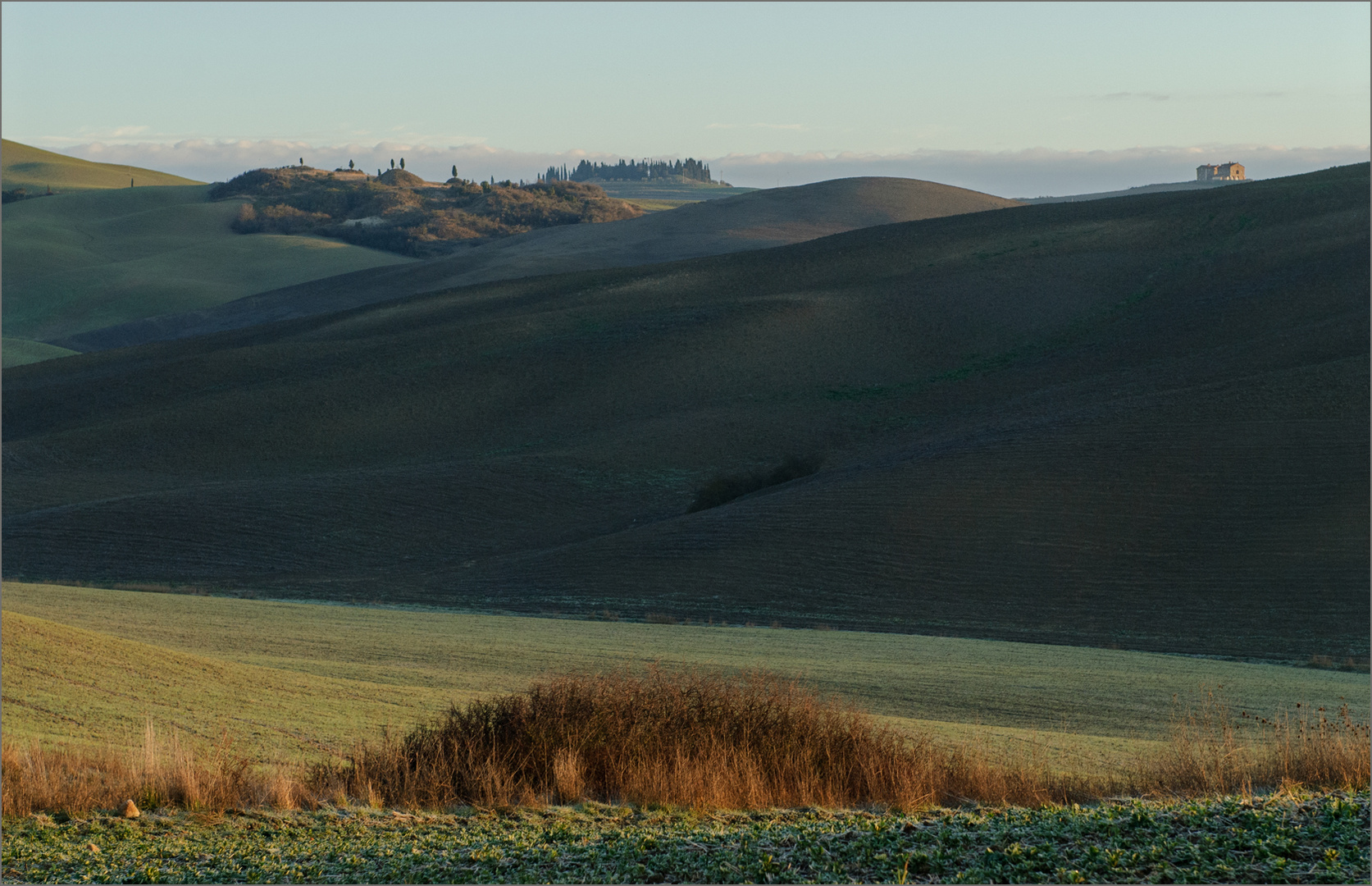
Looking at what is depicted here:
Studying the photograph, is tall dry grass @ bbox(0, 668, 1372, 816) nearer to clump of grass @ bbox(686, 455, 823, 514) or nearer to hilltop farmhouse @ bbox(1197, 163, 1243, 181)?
clump of grass @ bbox(686, 455, 823, 514)

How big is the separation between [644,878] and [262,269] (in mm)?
143629

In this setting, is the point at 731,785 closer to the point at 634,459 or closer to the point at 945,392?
the point at 634,459

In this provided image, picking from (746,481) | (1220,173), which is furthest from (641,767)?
(1220,173)

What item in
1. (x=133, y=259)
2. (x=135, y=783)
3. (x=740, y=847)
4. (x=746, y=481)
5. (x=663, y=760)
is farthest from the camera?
(x=133, y=259)

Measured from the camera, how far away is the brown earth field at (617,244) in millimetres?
110250

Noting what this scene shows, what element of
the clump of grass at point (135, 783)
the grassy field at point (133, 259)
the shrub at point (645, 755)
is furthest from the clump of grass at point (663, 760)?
the grassy field at point (133, 259)

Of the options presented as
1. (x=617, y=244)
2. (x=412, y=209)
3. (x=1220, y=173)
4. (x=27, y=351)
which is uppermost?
(x=1220, y=173)

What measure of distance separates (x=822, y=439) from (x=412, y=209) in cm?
11558

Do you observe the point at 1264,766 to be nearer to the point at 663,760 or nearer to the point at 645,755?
the point at 663,760

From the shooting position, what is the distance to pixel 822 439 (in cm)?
5491

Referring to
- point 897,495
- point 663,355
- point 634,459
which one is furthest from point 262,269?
point 897,495

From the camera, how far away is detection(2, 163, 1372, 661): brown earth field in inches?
1298

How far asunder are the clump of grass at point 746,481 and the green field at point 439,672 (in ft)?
54.2

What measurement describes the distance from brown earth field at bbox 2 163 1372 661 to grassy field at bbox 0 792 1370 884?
20438 mm
